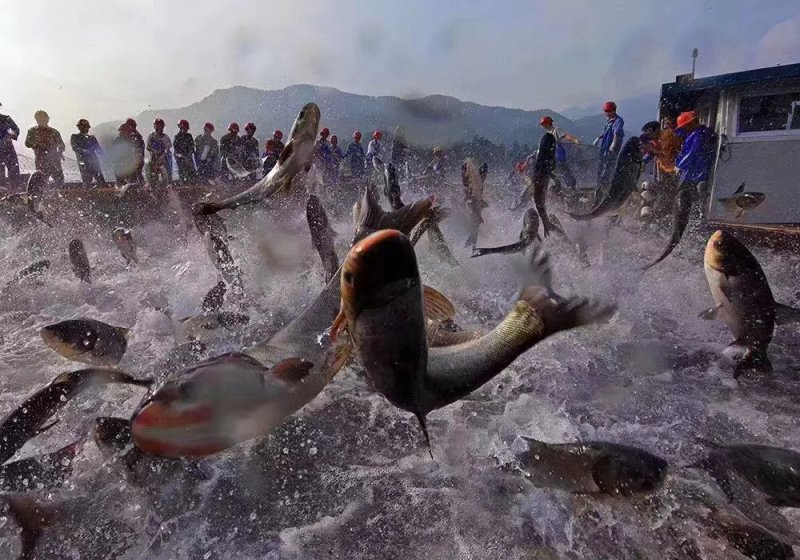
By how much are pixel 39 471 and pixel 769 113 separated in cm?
1391

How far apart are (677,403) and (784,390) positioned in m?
1.06

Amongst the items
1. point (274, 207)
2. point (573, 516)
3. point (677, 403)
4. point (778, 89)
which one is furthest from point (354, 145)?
point (573, 516)

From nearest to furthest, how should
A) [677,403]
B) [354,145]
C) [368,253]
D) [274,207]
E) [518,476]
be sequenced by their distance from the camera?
[368,253] < [518,476] < [677,403] < [274,207] < [354,145]

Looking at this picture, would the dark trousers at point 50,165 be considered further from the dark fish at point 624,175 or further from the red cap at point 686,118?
the red cap at point 686,118

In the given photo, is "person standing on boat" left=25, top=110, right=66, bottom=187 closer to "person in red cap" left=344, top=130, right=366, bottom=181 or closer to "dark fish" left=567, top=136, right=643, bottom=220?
"person in red cap" left=344, top=130, right=366, bottom=181

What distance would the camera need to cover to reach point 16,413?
2947mm

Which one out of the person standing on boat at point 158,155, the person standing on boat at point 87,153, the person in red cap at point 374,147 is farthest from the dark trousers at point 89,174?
the person in red cap at point 374,147

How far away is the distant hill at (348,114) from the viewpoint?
7338cm

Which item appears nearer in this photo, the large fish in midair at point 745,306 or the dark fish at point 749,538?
the dark fish at point 749,538

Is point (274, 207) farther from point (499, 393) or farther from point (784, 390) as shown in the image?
point (784, 390)

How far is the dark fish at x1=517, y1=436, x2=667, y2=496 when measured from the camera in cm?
272

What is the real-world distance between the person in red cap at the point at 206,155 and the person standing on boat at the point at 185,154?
149 mm

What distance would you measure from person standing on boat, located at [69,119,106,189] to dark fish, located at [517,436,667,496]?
14025 millimetres

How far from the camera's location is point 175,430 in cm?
238
